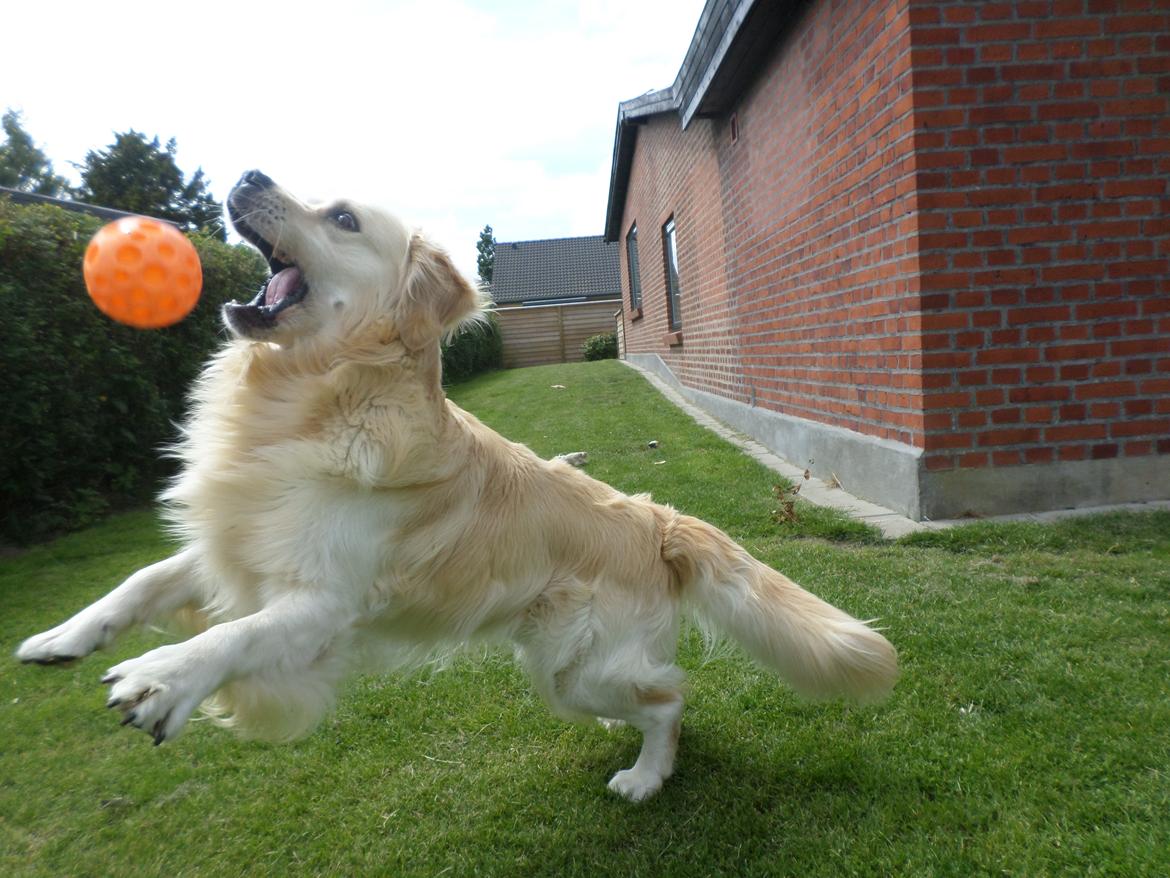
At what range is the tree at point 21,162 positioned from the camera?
127 ft

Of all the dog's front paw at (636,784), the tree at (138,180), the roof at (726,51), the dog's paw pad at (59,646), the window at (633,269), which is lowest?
the dog's front paw at (636,784)

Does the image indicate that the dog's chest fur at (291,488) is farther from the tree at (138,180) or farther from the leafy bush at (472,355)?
the tree at (138,180)

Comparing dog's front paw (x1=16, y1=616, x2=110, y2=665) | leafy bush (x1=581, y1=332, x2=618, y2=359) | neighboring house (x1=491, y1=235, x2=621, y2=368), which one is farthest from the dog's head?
neighboring house (x1=491, y1=235, x2=621, y2=368)

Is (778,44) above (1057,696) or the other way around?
above

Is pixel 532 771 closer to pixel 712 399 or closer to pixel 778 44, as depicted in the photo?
pixel 778 44

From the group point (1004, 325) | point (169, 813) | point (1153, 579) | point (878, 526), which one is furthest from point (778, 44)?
point (169, 813)

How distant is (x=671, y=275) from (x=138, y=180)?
24.4 meters

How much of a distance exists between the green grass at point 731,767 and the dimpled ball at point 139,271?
5.66 ft

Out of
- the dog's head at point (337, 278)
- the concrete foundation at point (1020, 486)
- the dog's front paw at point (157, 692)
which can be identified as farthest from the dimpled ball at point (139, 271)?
the concrete foundation at point (1020, 486)

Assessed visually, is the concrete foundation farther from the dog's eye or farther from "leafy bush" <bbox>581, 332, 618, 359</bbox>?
"leafy bush" <bbox>581, 332, 618, 359</bbox>

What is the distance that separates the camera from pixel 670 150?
38.1 feet

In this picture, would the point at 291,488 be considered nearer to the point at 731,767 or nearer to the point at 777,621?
the point at 777,621

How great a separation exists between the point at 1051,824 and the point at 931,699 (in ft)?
2.26

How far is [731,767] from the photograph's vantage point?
2.48 metres
